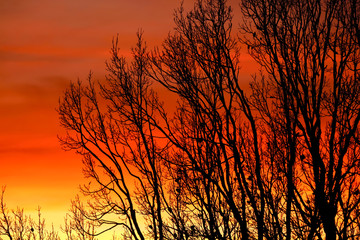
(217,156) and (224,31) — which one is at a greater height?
(224,31)

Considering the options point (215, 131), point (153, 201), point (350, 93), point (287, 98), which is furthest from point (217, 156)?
point (153, 201)

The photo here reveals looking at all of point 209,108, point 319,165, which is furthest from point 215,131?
point 319,165

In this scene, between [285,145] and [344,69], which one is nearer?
[344,69]

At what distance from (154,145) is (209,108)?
7227 millimetres

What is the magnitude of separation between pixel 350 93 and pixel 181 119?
6.24 meters

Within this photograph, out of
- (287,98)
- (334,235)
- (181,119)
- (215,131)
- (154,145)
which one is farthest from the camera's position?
(154,145)

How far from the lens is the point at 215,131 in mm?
19047

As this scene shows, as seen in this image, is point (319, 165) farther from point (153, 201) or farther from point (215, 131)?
point (153, 201)

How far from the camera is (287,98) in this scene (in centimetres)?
1783

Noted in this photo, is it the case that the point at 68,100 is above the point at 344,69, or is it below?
above

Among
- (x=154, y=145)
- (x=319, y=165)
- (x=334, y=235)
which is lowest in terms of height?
(x=334, y=235)

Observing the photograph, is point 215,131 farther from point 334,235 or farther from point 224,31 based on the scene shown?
point 334,235

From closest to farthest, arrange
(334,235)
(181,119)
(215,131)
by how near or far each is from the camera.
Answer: (334,235)
(215,131)
(181,119)

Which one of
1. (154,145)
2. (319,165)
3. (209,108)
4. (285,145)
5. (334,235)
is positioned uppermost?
(154,145)
